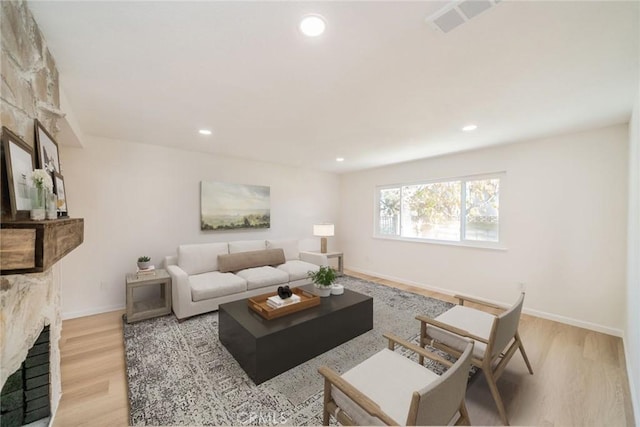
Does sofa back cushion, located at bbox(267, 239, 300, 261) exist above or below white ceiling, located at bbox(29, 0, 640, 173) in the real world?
below

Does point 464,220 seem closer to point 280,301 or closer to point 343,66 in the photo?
point 280,301

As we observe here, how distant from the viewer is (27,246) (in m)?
0.88

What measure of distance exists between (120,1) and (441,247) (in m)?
4.70

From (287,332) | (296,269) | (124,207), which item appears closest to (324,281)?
(287,332)

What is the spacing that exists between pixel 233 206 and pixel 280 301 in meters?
2.47

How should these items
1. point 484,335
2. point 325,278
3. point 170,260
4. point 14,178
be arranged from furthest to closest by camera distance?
point 170,260, point 325,278, point 484,335, point 14,178

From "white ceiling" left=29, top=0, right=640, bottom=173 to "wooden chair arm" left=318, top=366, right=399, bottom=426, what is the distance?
6.17ft

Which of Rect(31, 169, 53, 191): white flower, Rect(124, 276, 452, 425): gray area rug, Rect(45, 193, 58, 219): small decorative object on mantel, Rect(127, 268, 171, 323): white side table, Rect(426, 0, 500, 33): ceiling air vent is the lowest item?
Rect(124, 276, 452, 425): gray area rug

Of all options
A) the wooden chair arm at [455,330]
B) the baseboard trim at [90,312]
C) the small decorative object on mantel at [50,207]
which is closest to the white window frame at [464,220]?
the wooden chair arm at [455,330]

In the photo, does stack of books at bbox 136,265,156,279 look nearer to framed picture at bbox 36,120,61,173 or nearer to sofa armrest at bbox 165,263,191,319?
sofa armrest at bbox 165,263,191,319

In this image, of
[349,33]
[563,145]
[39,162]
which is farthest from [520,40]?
[39,162]

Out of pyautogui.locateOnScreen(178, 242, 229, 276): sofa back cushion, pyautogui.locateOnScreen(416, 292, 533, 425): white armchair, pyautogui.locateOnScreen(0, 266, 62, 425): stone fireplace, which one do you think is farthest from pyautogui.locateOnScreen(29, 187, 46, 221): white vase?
pyautogui.locateOnScreen(178, 242, 229, 276): sofa back cushion

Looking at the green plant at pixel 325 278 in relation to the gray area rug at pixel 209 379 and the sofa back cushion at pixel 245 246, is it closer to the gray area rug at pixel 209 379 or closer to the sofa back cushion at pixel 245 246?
the gray area rug at pixel 209 379

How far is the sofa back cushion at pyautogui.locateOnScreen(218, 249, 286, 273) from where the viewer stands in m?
3.78
